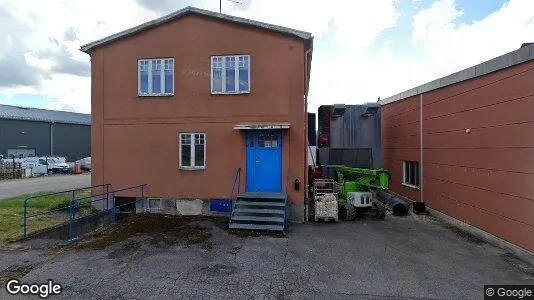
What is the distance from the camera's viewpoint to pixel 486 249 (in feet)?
29.6

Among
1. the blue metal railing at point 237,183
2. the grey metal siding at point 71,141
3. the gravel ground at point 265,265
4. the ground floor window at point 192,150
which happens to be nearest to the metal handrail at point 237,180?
the blue metal railing at point 237,183

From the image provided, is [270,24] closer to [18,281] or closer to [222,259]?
[222,259]

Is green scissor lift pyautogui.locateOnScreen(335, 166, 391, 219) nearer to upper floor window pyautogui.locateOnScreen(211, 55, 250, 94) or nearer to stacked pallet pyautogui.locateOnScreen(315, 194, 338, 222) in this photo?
stacked pallet pyautogui.locateOnScreen(315, 194, 338, 222)

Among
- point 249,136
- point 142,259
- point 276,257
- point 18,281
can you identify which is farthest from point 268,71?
point 18,281

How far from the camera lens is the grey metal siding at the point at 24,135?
121 ft

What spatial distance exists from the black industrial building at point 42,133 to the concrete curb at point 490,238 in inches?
1617

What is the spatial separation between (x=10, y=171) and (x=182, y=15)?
24779mm

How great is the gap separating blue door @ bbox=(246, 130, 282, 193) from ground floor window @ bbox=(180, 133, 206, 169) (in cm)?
179

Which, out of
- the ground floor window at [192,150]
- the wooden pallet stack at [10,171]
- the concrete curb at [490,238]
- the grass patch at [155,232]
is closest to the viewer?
the concrete curb at [490,238]

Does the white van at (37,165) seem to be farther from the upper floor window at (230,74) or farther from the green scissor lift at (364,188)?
the green scissor lift at (364,188)

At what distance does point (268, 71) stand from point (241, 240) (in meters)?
6.12

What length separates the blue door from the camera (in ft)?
39.2

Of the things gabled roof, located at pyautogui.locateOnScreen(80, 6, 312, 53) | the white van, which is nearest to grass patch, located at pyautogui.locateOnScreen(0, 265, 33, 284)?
gabled roof, located at pyautogui.locateOnScreen(80, 6, 312, 53)

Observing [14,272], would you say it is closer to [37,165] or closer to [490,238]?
[490,238]
